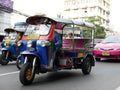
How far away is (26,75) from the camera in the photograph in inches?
299

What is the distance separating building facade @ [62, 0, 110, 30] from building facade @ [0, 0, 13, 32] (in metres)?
45.3

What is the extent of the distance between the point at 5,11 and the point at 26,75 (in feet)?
89.7

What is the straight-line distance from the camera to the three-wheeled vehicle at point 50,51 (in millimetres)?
7855

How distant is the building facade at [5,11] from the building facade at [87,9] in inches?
1784

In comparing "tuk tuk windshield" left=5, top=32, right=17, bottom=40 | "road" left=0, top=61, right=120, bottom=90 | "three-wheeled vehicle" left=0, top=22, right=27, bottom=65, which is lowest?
"road" left=0, top=61, right=120, bottom=90

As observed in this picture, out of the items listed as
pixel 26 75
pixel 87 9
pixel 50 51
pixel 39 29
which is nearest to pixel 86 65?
pixel 50 51

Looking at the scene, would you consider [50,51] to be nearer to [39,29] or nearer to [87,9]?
[39,29]

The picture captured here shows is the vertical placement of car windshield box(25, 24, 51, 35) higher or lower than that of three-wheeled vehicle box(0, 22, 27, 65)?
higher

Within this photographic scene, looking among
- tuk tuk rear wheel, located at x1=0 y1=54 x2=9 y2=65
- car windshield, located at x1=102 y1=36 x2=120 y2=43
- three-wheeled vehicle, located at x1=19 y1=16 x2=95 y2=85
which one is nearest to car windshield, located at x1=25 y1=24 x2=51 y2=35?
three-wheeled vehicle, located at x1=19 y1=16 x2=95 y2=85

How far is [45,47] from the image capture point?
316 inches

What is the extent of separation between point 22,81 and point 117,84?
261 cm

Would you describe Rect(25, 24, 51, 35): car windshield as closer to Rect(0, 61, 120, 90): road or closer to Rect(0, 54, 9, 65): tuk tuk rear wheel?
Rect(0, 61, 120, 90): road

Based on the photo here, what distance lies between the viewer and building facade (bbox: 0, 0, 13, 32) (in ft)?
108

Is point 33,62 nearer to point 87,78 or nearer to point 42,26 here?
point 42,26
